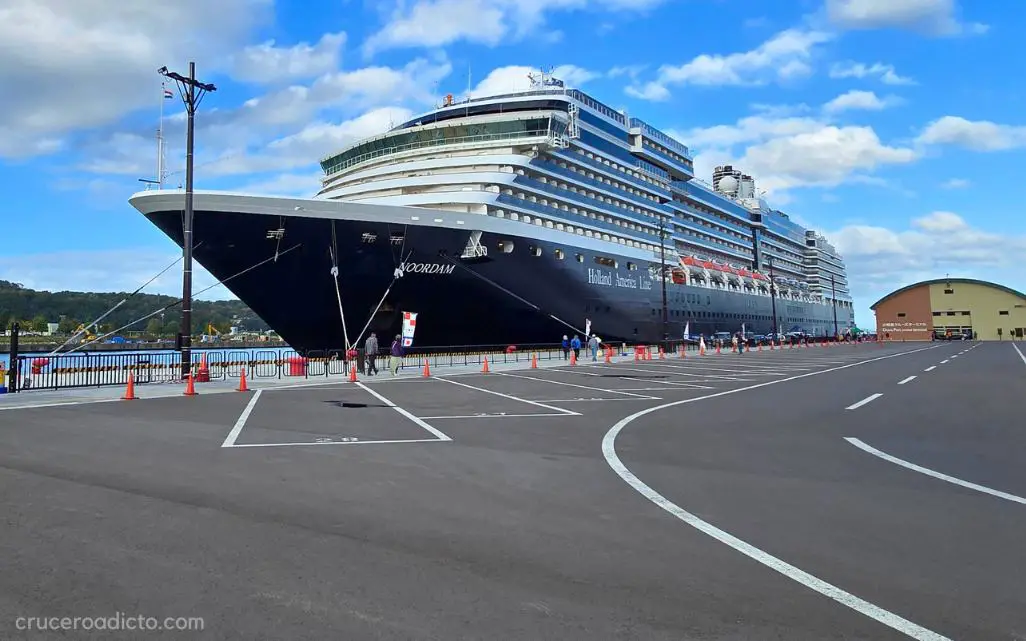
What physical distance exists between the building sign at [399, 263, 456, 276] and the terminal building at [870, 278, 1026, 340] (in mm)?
96006

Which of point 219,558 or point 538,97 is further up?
point 538,97

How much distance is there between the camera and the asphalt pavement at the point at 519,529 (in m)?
2.91

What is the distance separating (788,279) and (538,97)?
47.3m

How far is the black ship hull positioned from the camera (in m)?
21.7

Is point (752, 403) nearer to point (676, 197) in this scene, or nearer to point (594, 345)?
point (594, 345)

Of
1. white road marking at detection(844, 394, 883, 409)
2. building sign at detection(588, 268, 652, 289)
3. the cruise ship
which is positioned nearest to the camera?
white road marking at detection(844, 394, 883, 409)

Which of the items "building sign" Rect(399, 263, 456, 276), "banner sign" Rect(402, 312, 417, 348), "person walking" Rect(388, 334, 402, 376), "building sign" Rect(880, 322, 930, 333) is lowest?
"person walking" Rect(388, 334, 402, 376)

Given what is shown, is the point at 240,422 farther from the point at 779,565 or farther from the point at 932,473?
the point at 932,473

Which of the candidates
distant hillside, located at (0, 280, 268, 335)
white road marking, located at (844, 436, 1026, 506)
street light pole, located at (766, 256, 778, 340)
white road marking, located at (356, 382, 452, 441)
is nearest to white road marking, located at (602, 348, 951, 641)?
white road marking, located at (356, 382, 452, 441)

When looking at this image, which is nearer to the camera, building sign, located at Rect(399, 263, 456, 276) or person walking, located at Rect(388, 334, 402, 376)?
person walking, located at Rect(388, 334, 402, 376)

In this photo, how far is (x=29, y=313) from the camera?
107438 millimetres

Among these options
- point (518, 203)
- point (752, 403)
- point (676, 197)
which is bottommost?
point (752, 403)

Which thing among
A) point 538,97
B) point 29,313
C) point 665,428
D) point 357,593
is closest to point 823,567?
point 357,593

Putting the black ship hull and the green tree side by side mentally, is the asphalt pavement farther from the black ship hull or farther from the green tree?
the green tree
